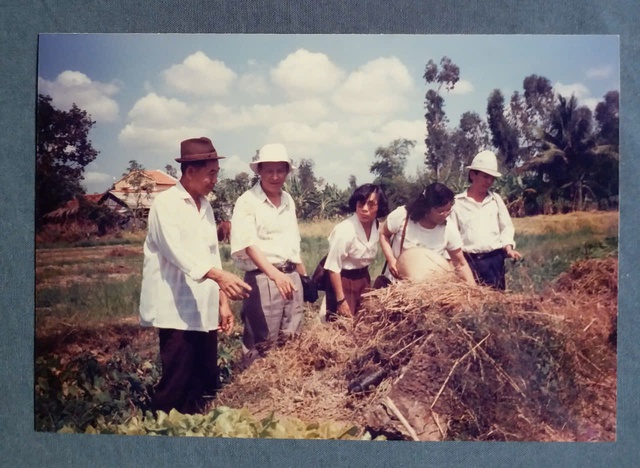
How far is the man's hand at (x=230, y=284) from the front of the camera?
3.54 metres

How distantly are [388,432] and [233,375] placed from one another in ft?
2.70

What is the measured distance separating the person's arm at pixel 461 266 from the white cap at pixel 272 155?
0.92m

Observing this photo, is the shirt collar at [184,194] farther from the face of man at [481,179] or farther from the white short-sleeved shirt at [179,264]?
the face of man at [481,179]

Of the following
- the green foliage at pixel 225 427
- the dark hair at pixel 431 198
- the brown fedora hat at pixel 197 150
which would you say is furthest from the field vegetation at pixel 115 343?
the brown fedora hat at pixel 197 150

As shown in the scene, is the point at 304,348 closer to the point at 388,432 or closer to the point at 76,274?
the point at 388,432

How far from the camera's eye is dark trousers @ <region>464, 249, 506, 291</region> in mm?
3492

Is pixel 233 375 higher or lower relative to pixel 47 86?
lower

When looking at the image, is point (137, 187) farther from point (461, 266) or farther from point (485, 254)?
point (485, 254)

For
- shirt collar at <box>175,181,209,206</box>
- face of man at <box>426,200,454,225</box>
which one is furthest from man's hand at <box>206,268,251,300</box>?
face of man at <box>426,200,454,225</box>

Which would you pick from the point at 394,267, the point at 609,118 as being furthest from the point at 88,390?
the point at 609,118

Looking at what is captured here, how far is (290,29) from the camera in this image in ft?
11.6

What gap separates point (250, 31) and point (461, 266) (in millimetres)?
1573

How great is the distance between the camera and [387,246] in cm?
353

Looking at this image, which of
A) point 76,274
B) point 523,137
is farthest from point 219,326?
point 523,137
